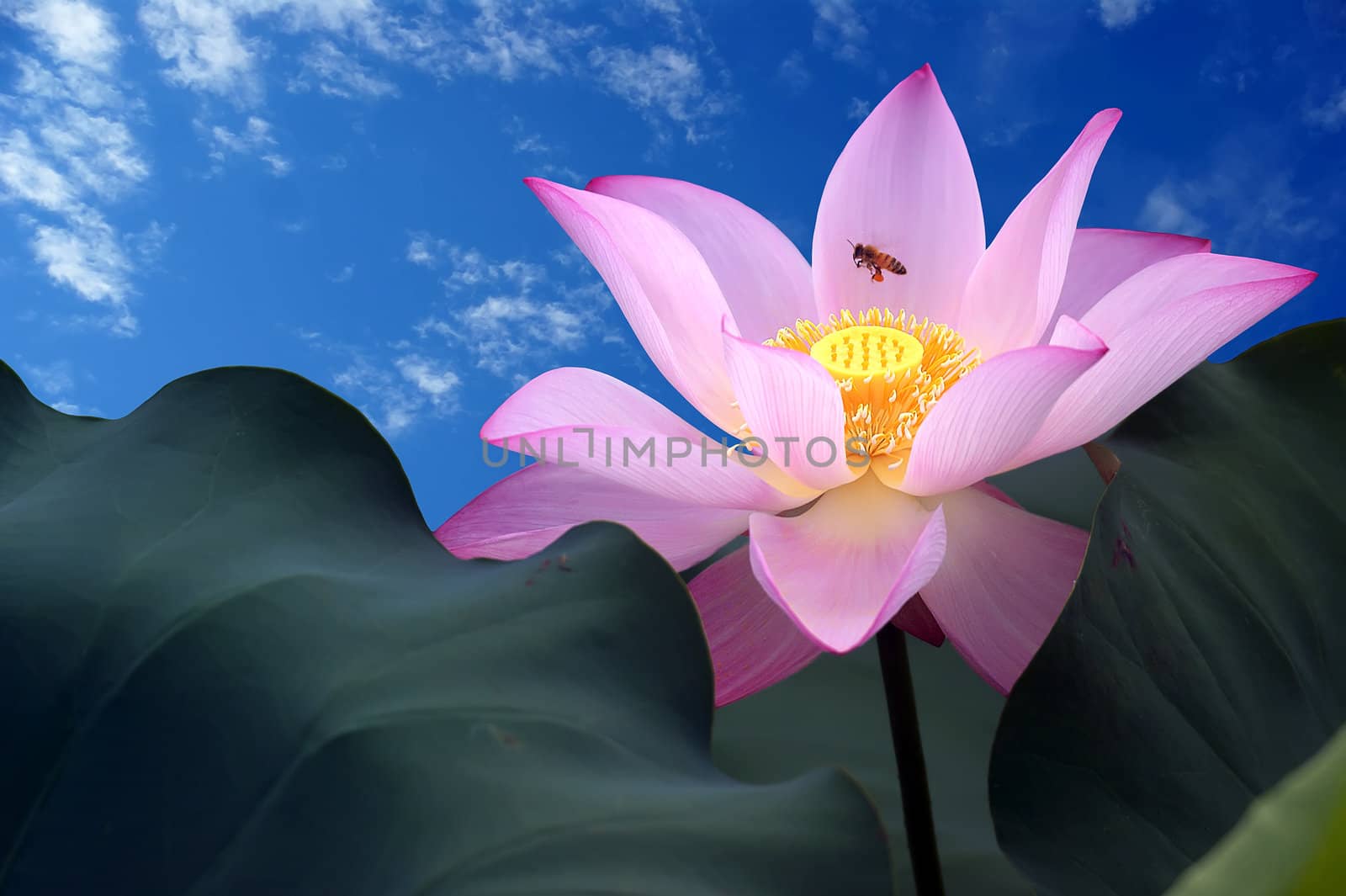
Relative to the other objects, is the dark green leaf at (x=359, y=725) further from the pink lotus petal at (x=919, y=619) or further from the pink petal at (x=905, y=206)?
the pink petal at (x=905, y=206)

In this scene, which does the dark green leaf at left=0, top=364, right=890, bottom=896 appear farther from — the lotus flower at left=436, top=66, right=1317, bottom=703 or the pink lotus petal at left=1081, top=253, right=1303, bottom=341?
the pink lotus petal at left=1081, top=253, right=1303, bottom=341

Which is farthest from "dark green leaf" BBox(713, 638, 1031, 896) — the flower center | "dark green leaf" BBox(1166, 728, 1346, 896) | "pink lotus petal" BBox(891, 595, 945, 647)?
"dark green leaf" BBox(1166, 728, 1346, 896)

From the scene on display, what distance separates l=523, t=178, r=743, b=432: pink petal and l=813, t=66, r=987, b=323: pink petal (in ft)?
0.62

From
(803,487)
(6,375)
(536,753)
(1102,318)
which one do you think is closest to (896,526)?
(803,487)

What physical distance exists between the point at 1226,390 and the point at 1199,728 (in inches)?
11.7

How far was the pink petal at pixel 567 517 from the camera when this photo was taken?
27.9 inches

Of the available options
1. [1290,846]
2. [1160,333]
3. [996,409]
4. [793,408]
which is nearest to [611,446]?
[793,408]

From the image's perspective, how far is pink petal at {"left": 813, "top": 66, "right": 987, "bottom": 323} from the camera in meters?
0.93

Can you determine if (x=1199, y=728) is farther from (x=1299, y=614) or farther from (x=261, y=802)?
(x=261, y=802)

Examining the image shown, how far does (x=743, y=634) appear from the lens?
2.31ft

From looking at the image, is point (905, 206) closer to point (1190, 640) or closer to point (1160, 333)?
point (1160, 333)

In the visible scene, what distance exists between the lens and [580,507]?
2.41ft

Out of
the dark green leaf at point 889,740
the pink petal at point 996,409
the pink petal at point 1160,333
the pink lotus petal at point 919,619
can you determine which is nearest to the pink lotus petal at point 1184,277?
the pink petal at point 1160,333

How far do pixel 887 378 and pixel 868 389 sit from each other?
17 millimetres
